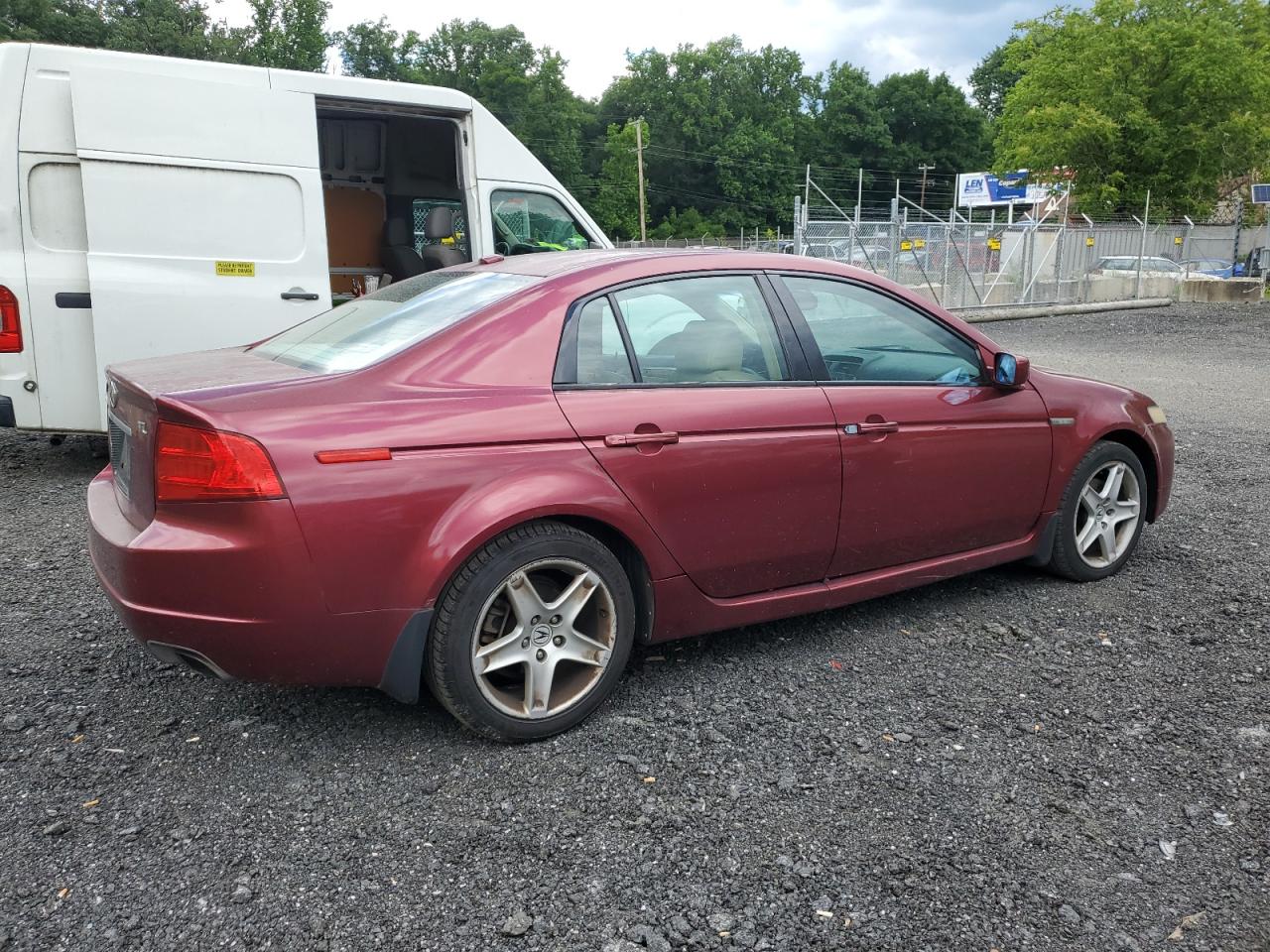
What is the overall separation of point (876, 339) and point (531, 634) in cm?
184

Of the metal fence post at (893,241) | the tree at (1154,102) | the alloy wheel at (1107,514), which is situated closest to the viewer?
the alloy wheel at (1107,514)

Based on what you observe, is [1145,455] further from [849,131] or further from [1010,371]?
[849,131]

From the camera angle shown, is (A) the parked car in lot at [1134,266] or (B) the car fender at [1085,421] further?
(A) the parked car in lot at [1134,266]

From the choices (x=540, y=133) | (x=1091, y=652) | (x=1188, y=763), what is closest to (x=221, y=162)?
(x=1091, y=652)

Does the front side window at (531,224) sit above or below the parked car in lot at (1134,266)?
above

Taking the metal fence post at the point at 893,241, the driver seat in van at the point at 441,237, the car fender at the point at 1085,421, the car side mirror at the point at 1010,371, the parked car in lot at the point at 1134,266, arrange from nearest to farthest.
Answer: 1. the car side mirror at the point at 1010,371
2. the car fender at the point at 1085,421
3. the driver seat in van at the point at 441,237
4. the metal fence post at the point at 893,241
5. the parked car in lot at the point at 1134,266

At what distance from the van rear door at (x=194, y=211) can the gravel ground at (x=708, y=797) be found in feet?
8.79

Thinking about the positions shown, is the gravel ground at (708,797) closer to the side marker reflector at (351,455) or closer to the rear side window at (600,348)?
the side marker reflector at (351,455)

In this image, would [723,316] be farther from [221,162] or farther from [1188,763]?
[221,162]

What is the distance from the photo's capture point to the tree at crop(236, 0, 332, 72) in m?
72.4

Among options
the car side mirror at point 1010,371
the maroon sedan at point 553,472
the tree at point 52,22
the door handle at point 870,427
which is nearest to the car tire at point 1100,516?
the maroon sedan at point 553,472

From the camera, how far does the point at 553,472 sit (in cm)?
317

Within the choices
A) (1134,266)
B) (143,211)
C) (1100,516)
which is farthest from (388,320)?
(1134,266)

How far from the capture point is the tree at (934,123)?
10550 centimetres
